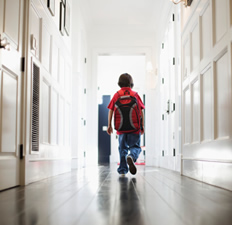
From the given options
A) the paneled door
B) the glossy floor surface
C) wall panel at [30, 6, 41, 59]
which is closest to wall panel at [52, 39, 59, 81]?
wall panel at [30, 6, 41, 59]

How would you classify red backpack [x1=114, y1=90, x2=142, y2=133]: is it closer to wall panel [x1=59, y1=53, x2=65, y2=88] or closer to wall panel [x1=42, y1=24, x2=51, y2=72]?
wall panel [x1=42, y1=24, x2=51, y2=72]

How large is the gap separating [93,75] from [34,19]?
4.32m

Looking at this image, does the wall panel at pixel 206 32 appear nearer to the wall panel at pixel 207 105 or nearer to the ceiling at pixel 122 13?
the wall panel at pixel 207 105

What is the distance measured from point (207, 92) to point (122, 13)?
421 cm

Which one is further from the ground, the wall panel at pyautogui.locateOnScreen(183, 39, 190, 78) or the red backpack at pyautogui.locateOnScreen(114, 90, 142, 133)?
the wall panel at pyautogui.locateOnScreen(183, 39, 190, 78)

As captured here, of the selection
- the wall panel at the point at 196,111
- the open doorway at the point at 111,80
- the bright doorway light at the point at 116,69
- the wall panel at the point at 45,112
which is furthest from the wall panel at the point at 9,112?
the bright doorway light at the point at 116,69

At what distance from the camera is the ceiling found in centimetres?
605

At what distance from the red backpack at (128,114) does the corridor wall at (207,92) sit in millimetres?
486

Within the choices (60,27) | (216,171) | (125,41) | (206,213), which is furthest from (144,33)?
(206,213)

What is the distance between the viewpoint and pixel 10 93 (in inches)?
86.6

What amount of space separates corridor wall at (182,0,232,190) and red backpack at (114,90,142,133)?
0.49 m

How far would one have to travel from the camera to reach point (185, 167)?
347cm

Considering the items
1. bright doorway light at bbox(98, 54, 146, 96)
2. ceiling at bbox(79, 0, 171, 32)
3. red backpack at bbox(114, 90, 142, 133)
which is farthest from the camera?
bright doorway light at bbox(98, 54, 146, 96)

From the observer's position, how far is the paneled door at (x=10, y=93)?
2.05 metres
